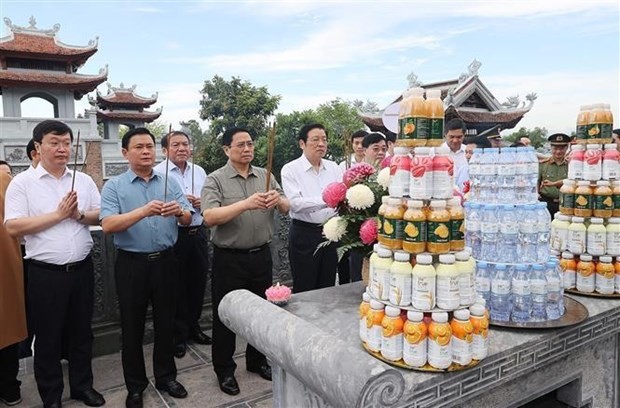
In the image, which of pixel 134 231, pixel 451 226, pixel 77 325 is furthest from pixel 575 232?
pixel 77 325

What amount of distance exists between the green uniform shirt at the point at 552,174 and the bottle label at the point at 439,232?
435 cm

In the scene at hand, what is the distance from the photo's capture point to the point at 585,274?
2051 millimetres

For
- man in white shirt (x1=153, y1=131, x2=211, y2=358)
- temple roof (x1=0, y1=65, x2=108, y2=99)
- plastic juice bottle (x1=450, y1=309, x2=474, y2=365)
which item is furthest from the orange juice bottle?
temple roof (x1=0, y1=65, x2=108, y2=99)

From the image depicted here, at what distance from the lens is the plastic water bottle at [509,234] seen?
5.68ft

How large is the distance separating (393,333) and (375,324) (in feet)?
0.28

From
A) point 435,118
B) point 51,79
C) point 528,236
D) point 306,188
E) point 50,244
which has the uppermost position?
point 51,79

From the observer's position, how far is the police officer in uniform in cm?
511

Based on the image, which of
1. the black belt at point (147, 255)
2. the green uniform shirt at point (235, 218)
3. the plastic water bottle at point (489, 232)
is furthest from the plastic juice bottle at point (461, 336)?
the black belt at point (147, 255)

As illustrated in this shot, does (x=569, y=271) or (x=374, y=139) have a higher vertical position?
(x=374, y=139)

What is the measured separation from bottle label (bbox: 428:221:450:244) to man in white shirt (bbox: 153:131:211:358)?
2.15 meters

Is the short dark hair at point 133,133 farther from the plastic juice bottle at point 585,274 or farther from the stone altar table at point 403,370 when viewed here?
the plastic juice bottle at point 585,274

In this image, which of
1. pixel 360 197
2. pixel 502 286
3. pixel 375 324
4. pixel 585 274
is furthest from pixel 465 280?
pixel 585 274

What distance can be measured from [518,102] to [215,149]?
12.6 meters

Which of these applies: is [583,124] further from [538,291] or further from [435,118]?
[435,118]
